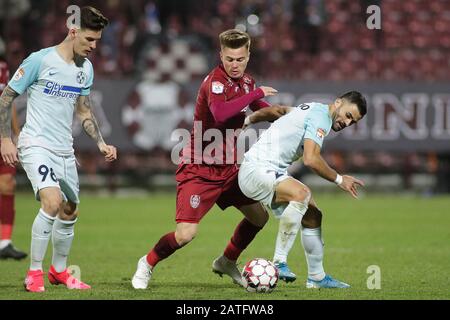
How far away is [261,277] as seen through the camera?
300 inches

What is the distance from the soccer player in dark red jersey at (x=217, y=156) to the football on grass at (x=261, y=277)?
629 millimetres

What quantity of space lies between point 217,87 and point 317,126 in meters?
0.91

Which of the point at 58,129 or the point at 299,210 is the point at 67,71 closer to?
the point at 58,129

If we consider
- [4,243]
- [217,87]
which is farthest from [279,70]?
[217,87]

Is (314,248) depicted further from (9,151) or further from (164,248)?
(9,151)

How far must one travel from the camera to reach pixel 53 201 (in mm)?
7555

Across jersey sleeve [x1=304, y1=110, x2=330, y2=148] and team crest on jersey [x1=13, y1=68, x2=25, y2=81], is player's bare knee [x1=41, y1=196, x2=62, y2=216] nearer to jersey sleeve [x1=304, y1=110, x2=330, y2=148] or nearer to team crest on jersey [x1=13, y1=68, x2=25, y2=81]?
team crest on jersey [x1=13, y1=68, x2=25, y2=81]

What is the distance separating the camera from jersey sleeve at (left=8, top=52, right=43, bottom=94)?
7.64 metres

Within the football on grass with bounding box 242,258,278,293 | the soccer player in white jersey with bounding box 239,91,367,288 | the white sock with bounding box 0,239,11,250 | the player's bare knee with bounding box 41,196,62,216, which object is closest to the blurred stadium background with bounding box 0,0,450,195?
the white sock with bounding box 0,239,11,250

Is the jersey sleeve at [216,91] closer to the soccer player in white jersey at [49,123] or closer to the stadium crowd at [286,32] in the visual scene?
the soccer player in white jersey at [49,123]

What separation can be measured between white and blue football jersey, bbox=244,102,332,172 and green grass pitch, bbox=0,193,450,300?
3.67ft

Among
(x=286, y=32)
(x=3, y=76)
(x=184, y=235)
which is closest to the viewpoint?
(x=184, y=235)

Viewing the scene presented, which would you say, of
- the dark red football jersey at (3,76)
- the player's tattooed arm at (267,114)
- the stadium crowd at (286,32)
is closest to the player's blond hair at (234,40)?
the player's tattooed arm at (267,114)

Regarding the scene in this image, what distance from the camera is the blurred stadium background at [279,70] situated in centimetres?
1972
